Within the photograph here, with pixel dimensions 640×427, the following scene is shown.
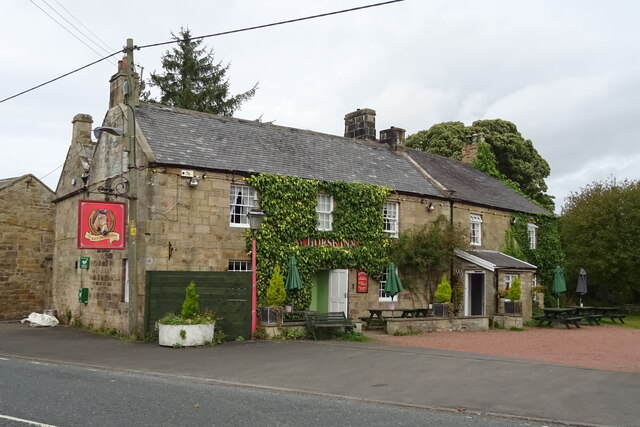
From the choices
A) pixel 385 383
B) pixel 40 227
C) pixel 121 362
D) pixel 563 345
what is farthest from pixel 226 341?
pixel 40 227

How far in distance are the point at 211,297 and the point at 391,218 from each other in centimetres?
885

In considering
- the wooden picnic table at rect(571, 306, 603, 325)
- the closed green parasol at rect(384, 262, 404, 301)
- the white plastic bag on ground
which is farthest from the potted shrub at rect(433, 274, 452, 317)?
the white plastic bag on ground

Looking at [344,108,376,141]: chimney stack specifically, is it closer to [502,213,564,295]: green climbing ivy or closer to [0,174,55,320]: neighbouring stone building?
[502,213,564,295]: green climbing ivy

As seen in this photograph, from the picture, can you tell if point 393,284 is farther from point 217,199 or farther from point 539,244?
point 539,244

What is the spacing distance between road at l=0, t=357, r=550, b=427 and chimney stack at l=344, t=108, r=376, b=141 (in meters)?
19.5

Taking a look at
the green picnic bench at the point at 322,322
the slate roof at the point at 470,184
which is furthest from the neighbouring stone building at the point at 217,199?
the green picnic bench at the point at 322,322

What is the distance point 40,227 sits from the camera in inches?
1056

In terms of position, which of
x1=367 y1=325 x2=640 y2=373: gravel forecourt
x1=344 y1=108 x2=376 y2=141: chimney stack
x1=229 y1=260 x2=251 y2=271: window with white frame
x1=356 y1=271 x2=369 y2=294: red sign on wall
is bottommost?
x1=367 y1=325 x2=640 y2=373: gravel forecourt

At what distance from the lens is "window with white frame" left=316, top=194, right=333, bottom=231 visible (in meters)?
21.2

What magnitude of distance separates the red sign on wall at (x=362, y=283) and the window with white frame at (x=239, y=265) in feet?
14.3

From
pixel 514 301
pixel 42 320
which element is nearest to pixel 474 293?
pixel 514 301

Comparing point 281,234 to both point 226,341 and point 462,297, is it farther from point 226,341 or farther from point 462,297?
point 462,297

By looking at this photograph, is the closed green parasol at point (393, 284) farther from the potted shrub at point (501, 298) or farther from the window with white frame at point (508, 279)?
the window with white frame at point (508, 279)

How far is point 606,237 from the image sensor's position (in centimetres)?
3198
